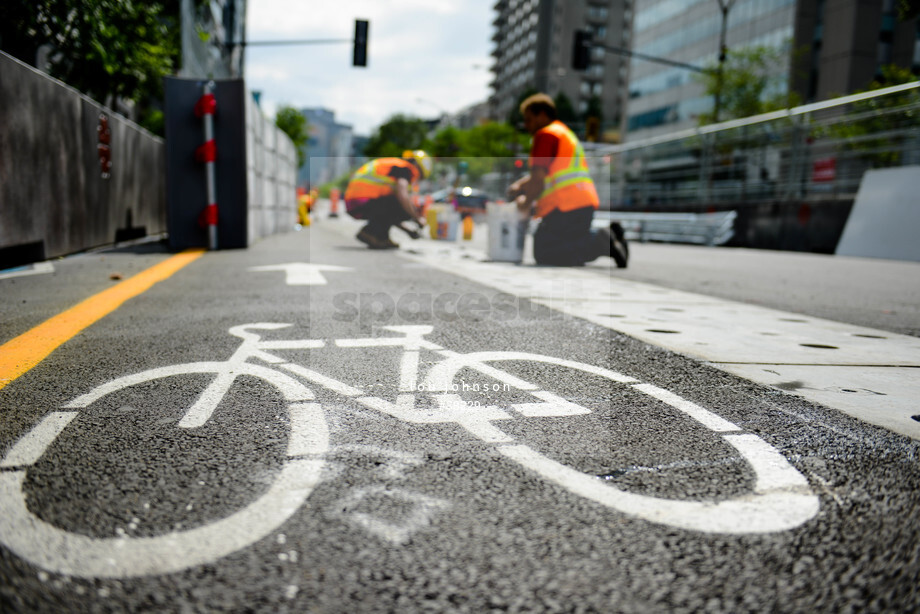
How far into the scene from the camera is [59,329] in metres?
3.58

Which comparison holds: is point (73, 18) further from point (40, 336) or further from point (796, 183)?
point (796, 183)

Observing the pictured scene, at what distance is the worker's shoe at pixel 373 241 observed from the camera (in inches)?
465

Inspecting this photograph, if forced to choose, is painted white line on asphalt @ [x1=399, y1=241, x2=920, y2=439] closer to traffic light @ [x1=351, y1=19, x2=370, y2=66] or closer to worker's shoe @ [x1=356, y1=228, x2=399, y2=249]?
worker's shoe @ [x1=356, y1=228, x2=399, y2=249]

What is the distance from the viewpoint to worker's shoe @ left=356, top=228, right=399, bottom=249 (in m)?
11.8

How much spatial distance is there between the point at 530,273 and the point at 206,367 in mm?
5262

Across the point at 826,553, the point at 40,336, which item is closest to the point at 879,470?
the point at 826,553

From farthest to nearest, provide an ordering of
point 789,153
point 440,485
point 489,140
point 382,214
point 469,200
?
point 489,140 → point 469,200 → point 789,153 → point 382,214 → point 440,485

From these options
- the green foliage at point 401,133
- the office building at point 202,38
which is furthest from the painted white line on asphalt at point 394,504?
the green foliage at point 401,133

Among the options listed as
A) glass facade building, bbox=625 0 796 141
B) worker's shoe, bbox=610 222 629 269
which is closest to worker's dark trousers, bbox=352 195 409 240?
worker's shoe, bbox=610 222 629 269

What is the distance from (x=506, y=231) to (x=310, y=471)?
772 centimetres

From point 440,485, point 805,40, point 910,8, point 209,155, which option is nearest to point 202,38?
point 209,155

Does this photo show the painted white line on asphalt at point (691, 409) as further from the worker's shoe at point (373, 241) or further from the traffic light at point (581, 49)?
the traffic light at point (581, 49)

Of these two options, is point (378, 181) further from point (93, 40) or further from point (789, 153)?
point (789, 153)

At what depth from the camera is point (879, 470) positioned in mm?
1785
